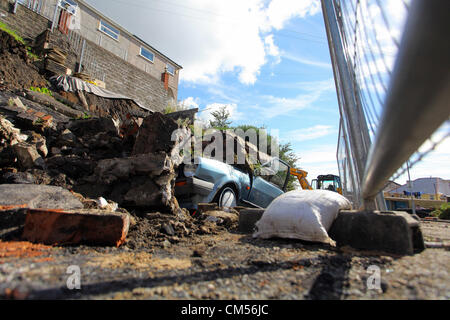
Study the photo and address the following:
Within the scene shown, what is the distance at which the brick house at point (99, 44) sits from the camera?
1027 cm

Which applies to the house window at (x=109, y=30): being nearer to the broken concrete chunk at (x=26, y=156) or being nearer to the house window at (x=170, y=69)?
the house window at (x=170, y=69)

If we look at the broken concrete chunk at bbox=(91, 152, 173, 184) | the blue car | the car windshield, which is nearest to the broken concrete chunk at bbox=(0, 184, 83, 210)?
the broken concrete chunk at bbox=(91, 152, 173, 184)

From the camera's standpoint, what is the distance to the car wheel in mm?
4412

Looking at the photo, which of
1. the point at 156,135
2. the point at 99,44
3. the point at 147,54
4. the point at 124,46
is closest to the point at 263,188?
the point at 156,135

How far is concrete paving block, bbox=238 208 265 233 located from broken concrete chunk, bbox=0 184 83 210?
198 cm

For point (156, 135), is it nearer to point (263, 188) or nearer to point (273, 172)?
point (263, 188)

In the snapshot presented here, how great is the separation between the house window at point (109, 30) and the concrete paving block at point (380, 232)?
17967 millimetres

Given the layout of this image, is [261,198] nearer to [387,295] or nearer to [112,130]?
Result: [112,130]

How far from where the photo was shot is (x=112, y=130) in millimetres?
4961

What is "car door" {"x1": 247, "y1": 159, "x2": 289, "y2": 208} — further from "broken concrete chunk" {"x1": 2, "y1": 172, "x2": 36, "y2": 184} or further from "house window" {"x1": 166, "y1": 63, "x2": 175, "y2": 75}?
"house window" {"x1": 166, "y1": 63, "x2": 175, "y2": 75}

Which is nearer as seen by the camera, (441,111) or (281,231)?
(441,111)

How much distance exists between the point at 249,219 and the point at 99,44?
633 inches

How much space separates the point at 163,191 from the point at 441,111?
3018 millimetres
